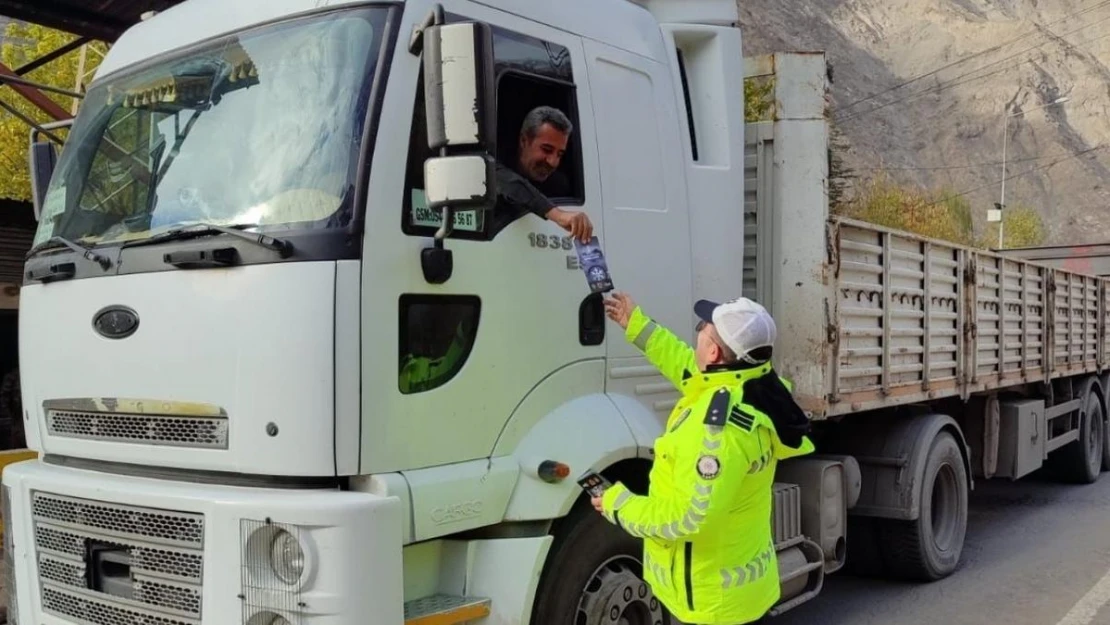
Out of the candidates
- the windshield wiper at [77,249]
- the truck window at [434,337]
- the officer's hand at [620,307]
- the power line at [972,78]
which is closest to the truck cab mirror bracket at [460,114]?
the truck window at [434,337]

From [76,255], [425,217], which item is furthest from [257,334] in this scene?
[76,255]

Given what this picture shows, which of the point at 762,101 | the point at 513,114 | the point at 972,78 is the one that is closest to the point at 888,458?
the point at 762,101

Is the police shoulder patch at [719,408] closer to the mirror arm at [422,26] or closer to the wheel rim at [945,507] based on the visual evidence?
the mirror arm at [422,26]

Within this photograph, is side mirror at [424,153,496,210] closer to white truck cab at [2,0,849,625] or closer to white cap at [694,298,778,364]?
white truck cab at [2,0,849,625]

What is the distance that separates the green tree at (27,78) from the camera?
506 inches

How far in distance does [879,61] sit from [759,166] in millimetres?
70336

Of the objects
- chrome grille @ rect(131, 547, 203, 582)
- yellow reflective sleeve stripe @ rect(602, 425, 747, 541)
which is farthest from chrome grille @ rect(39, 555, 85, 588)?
yellow reflective sleeve stripe @ rect(602, 425, 747, 541)

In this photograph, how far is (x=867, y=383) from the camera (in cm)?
523

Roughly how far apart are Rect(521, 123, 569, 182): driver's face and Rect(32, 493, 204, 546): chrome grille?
1595 millimetres

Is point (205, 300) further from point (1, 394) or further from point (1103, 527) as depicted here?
point (1, 394)

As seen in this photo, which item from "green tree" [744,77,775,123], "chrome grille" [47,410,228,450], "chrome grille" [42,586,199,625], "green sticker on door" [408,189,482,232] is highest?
"green tree" [744,77,775,123]

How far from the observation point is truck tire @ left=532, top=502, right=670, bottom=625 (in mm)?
3389

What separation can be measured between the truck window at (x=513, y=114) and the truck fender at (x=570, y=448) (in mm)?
705

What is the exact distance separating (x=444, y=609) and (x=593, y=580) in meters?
0.72
